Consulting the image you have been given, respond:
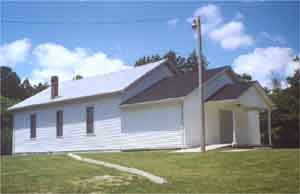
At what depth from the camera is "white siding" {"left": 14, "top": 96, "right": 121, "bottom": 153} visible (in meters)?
23.5

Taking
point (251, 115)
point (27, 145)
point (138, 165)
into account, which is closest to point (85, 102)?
point (27, 145)

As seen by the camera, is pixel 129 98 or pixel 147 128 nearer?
pixel 147 128

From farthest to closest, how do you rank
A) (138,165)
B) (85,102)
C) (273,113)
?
(273,113)
(85,102)
(138,165)

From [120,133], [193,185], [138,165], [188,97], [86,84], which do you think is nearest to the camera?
[193,185]

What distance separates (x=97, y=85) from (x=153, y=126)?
665 centimetres

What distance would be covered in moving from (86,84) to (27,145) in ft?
19.2

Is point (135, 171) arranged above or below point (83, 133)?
below

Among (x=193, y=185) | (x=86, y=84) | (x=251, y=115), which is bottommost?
(x=193, y=185)

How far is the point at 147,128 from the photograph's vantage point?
2166 centimetres

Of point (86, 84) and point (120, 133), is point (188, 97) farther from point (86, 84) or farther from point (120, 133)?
point (86, 84)

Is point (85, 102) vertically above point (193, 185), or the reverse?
point (85, 102)

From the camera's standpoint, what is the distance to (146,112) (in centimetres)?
2173

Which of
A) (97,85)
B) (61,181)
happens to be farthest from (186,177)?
(97,85)

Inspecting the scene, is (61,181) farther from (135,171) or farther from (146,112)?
(146,112)
